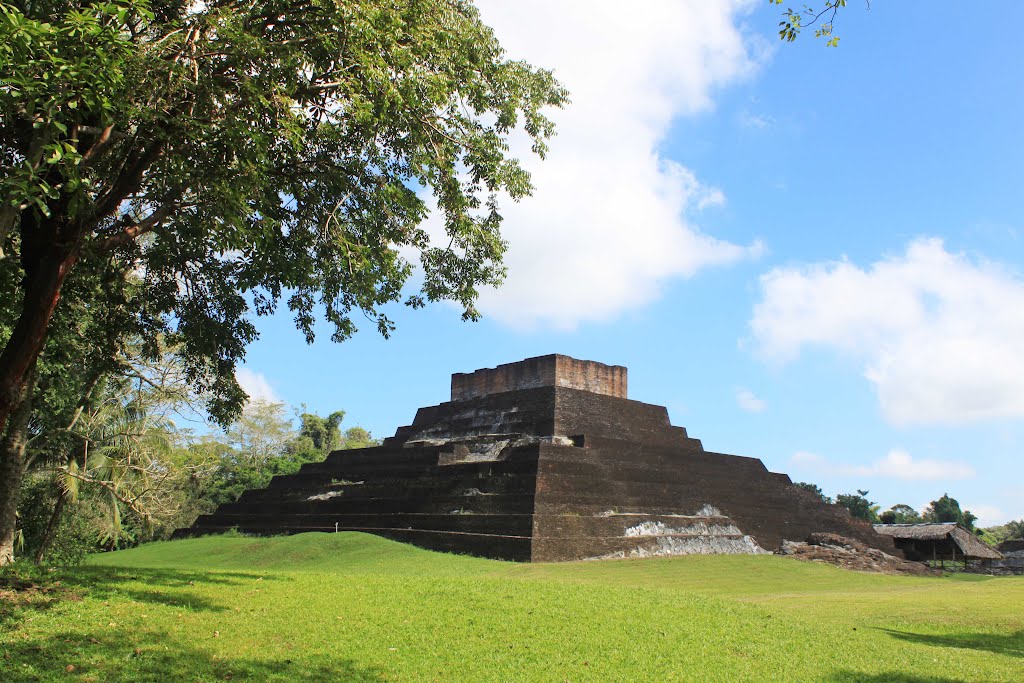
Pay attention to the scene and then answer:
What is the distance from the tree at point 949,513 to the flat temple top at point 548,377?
86.5 feet

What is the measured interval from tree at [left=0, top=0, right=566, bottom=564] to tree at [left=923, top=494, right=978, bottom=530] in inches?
1550

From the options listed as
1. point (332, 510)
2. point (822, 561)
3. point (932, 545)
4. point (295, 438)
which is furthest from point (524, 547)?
point (295, 438)

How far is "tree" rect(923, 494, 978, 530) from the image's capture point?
3972cm

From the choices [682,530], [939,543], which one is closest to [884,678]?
[682,530]

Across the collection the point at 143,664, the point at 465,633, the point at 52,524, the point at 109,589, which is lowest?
the point at 143,664

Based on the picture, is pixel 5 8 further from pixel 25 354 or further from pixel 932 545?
pixel 932 545

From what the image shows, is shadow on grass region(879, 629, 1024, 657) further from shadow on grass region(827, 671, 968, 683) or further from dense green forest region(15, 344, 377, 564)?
dense green forest region(15, 344, 377, 564)

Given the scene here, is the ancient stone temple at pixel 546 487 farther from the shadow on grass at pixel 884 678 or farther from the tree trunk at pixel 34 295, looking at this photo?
the tree trunk at pixel 34 295

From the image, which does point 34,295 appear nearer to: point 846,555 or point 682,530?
point 682,530

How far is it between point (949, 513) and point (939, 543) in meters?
19.7

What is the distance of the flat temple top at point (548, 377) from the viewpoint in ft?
71.0

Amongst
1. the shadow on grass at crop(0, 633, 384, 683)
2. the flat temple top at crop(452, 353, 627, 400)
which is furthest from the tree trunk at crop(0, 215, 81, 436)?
the flat temple top at crop(452, 353, 627, 400)

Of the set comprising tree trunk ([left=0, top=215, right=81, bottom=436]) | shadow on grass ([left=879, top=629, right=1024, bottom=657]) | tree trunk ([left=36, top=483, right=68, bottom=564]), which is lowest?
shadow on grass ([left=879, top=629, right=1024, bottom=657])

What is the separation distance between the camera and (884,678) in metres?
6.50
